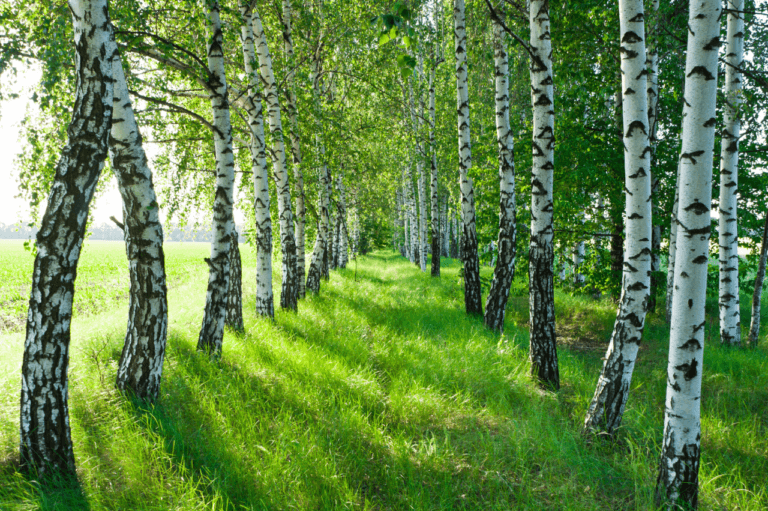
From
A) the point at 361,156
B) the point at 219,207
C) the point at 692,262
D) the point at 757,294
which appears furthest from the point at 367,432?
the point at 361,156

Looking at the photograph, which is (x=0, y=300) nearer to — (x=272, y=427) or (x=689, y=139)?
(x=272, y=427)

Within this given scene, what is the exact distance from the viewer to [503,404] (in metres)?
4.10

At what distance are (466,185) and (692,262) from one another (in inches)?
225

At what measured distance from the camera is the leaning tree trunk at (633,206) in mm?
3037

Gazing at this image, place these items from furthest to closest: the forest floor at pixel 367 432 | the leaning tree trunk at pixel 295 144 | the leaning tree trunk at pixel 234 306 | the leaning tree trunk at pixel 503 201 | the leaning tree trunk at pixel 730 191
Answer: the leaning tree trunk at pixel 295 144 < the leaning tree trunk at pixel 503 201 < the leaning tree trunk at pixel 234 306 < the leaning tree trunk at pixel 730 191 < the forest floor at pixel 367 432

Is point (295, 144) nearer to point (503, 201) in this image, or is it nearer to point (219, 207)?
point (219, 207)

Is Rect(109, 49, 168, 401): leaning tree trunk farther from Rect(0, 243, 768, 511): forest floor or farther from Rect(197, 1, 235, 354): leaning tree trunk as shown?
Rect(197, 1, 235, 354): leaning tree trunk

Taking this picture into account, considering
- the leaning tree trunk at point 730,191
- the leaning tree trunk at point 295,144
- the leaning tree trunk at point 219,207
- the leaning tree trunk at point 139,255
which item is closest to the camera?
the leaning tree trunk at point 139,255

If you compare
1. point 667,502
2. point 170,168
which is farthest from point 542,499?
point 170,168

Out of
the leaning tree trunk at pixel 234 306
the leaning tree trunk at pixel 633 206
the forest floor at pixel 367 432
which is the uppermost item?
the leaning tree trunk at pixel 633 206

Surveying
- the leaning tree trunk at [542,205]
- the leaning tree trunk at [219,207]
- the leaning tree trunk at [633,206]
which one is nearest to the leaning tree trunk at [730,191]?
the leaning tree trunk at [542,205]

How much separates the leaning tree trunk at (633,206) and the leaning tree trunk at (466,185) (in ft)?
14.7

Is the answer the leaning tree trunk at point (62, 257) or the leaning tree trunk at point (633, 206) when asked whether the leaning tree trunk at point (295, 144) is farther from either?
the leaning tree trunk at point (633, 206)

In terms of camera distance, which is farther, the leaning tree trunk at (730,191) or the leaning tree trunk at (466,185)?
the leaning tree trunk at (466,185)
